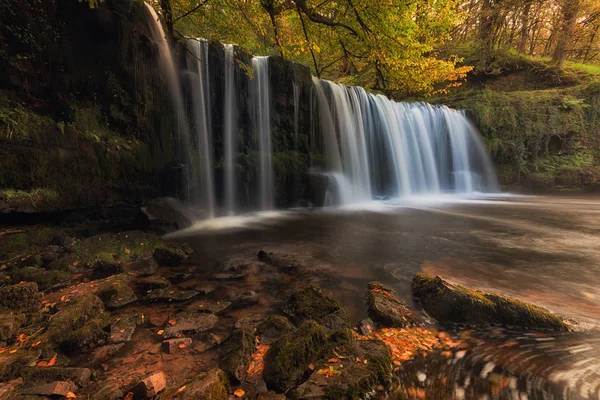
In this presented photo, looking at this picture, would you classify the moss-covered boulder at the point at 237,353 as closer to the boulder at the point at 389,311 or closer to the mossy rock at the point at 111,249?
the boulder at the point at 389,311

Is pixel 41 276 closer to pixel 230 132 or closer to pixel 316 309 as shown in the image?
pixel 316 309

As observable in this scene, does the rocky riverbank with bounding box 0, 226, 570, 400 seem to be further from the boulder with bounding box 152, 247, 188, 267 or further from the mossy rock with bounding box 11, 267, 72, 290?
the boulder with bounding box 152, 247, 188, 267

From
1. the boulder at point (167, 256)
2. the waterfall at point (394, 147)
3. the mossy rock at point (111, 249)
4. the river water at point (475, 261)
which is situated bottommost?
the river water at point (475, 261)

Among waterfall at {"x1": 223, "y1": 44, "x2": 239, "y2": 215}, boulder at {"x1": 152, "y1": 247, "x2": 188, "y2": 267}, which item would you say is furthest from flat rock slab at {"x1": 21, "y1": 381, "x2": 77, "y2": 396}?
→ waterfall at {"x1": 223, "y1": 44, "x2": 239, "y2": 215}

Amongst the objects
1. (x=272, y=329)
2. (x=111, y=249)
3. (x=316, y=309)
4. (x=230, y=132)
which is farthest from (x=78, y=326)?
(x=230, y=132)

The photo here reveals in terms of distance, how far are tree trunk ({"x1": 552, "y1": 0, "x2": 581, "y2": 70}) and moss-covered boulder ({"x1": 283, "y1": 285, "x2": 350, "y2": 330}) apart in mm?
25728

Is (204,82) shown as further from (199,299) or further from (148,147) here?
(199,299)

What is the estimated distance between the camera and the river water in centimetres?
249

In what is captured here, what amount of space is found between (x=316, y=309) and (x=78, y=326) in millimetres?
2649

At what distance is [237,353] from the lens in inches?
103

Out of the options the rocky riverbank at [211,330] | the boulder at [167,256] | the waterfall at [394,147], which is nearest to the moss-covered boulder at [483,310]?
the rocky riverbank at [211,330]

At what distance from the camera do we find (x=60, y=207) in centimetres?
602

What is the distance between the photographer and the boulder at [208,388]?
205cm

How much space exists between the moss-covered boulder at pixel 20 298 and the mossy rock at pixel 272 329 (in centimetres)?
283
